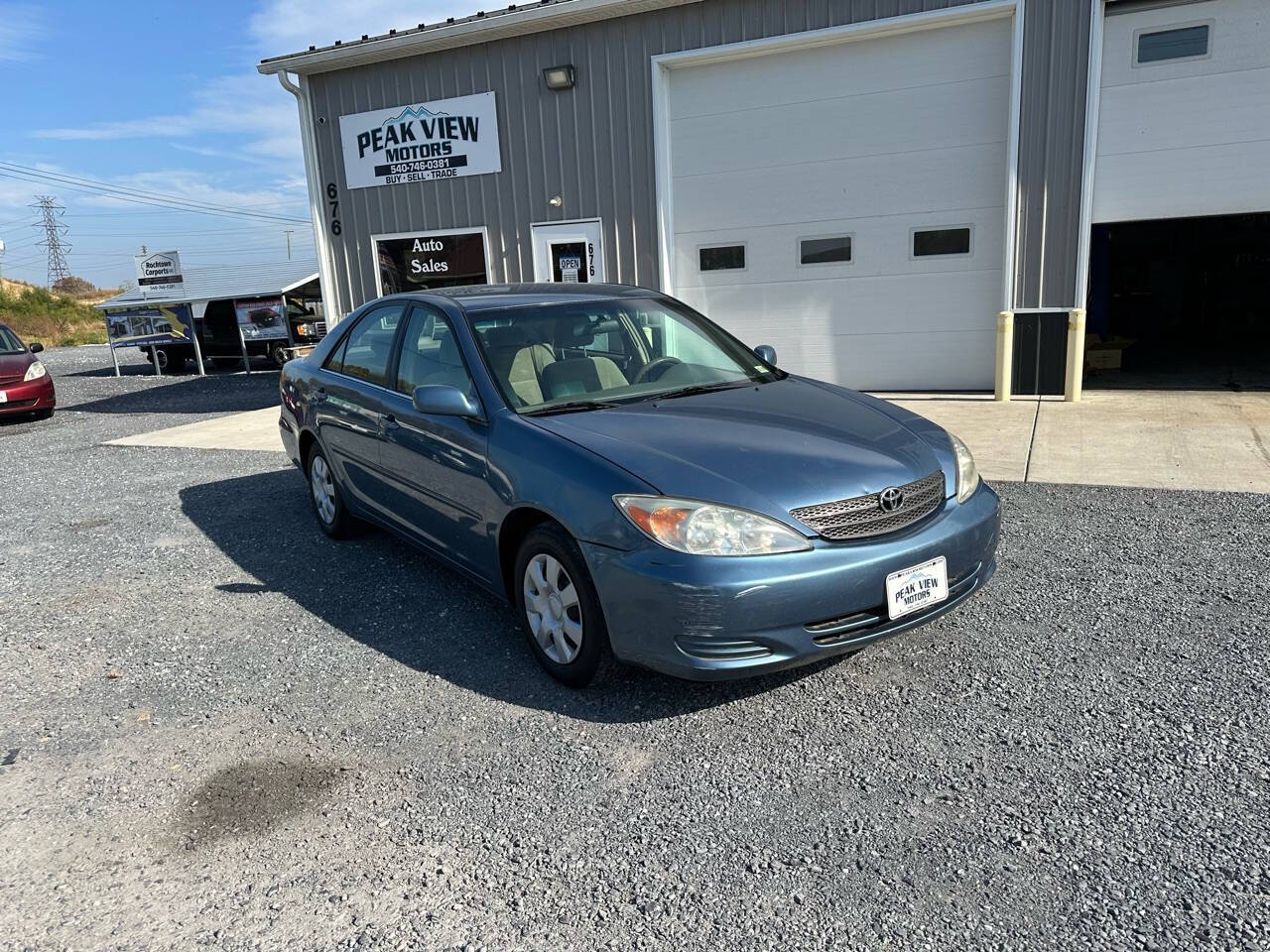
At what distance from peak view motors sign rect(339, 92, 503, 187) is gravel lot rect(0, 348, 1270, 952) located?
7.92m

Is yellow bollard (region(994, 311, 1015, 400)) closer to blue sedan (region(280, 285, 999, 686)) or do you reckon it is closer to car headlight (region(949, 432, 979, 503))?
blue sedan (region(280, 285, 999, 686))

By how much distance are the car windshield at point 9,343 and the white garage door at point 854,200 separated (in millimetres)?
9380

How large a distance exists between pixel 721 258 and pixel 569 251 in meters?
1.90

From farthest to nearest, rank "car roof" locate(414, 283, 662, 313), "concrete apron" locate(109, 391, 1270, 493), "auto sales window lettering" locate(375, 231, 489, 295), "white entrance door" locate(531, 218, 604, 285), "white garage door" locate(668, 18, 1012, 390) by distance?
"auto sales window lettering" locate(375, 231, 489, 295), "white entrance door" locate(531, 218, 604, 285), "white garage door" locate(668, 18, 1012, 390), "concrete apron" locate(109, 391, 1270, 493), "car roof" locate(414, 283, 662, 313)

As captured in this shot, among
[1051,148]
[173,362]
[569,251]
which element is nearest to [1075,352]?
[1051,148]

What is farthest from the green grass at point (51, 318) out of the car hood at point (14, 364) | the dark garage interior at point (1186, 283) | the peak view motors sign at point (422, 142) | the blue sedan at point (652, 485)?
the blue sedan at point (652, 485)

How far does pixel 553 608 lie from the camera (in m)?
3.45

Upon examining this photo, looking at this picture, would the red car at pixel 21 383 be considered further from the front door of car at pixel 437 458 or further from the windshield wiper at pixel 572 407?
the windshield wiper at pixel 572 407

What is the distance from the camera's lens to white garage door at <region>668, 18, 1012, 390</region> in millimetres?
9258

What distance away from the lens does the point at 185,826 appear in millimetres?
2771

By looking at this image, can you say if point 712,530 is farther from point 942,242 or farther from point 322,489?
point 942,242

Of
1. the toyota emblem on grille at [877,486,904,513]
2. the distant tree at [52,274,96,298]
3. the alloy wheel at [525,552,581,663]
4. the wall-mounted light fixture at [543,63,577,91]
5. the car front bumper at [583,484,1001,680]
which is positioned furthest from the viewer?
the distant tree at [52,274,96,298]

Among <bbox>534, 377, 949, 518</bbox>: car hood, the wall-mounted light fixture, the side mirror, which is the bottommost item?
<bbox>534, 377, 949, 518</bbox>: car hood

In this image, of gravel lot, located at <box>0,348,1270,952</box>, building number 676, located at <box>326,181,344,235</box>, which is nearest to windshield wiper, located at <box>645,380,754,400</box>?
gravel lot, located at <box>0,348,1270,952</box>
